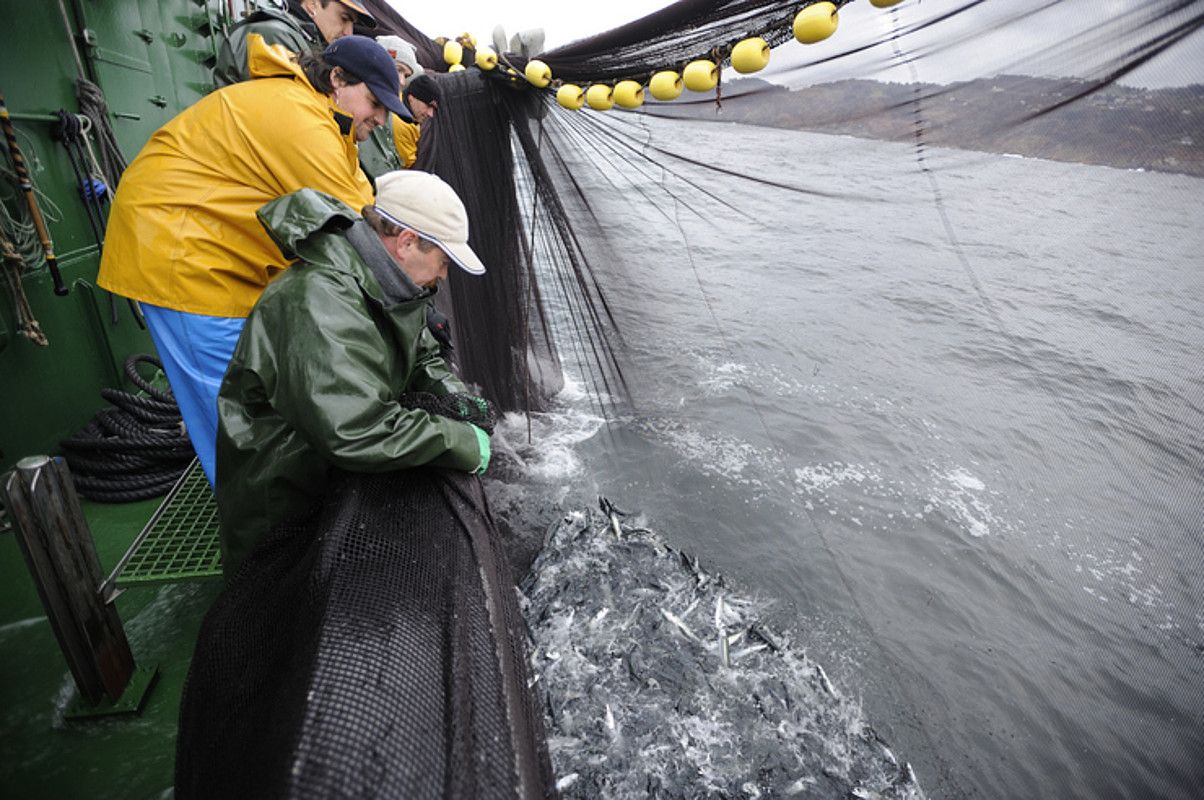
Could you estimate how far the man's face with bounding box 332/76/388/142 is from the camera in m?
3.07

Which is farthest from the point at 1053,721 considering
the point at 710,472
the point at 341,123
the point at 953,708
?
the point at 341,123

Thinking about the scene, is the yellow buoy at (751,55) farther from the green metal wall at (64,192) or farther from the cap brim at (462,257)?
the green metal wall at (64,192)

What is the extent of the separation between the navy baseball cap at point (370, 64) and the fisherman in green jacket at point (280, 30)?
0.54 metres

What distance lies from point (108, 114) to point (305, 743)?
5876 millimetres

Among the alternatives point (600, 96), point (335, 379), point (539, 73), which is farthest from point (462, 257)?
point (539, 73)

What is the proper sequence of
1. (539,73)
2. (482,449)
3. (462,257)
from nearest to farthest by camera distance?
(482,449)
(462,257)
(539,73)

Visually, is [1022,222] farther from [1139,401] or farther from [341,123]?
[341,123]

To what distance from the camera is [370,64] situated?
297cm

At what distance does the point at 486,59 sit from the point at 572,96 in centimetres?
76

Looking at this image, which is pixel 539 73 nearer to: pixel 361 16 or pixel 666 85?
pixel 666 85

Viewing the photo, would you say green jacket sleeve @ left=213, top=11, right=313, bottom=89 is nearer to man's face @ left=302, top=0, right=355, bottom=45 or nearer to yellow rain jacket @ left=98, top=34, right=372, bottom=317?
man's face @ left=302, top=0, right=355, bottom=45

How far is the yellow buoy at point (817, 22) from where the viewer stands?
2486 mm

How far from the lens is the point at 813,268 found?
4488 mm

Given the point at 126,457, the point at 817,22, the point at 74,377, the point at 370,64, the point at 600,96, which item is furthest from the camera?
the point at 74,377
